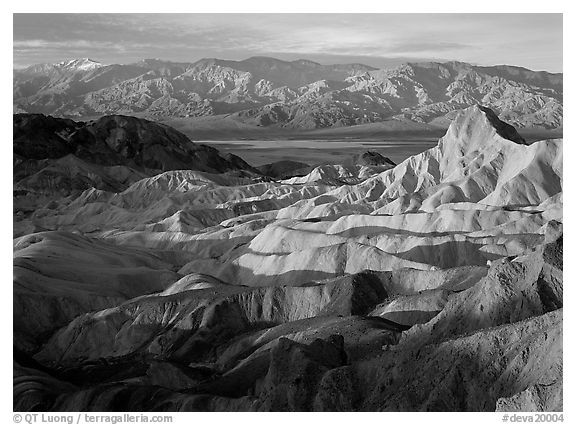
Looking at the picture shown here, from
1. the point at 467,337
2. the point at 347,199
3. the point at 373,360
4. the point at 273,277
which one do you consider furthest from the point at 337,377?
the point at 347,199

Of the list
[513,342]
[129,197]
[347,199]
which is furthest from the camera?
[129,197]

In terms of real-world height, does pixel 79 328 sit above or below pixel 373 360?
below

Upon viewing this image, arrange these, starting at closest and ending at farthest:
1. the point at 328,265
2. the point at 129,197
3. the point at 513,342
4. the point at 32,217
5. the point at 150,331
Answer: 1. the point at 513,342
2. the point at 150,331
3. the point at 328,265
4. the point at 32,217
5. the point at 129,197

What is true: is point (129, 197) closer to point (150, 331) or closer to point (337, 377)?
point (150, 331)

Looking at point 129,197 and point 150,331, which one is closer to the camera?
point 150,331
